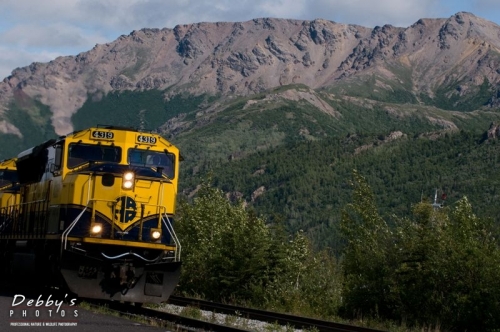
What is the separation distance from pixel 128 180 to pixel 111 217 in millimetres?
1268

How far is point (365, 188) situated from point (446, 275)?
44.8m

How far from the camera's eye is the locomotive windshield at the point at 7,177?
38438mm

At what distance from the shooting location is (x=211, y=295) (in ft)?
131

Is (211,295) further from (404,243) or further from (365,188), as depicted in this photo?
(365,188)

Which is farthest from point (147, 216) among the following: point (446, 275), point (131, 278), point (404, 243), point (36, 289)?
point (404, 243)

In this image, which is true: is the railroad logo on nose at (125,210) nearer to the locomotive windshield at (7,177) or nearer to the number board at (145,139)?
the number board at (145,139)

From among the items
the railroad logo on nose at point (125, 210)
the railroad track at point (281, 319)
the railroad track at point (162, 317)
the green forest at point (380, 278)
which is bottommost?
the railroad track at point (162, 317)

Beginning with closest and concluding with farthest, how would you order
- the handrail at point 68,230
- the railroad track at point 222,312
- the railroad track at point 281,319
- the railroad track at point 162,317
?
the railroad track at point 162,317 → the railroad track at point 222,312 → the railroad track at point 281,319 → the handrail at point 68,230

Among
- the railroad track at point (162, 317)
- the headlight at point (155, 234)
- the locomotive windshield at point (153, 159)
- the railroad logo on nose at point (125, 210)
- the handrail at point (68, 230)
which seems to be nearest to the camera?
the railroad track at point (162, 317)

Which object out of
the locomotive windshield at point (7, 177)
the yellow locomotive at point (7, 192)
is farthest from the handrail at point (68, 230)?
the locomotive windshield at point (7, 177)

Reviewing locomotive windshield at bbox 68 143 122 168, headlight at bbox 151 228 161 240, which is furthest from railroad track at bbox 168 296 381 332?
locomotive windshield at bbox 68 143 122 168

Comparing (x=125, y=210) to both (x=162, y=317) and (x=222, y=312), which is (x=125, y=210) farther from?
(x=222, y=312)

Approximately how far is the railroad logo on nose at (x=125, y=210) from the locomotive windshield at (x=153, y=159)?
67.2 inches

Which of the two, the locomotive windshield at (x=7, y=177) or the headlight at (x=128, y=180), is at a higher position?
the locomotive windshield at (x=7, y=177)
